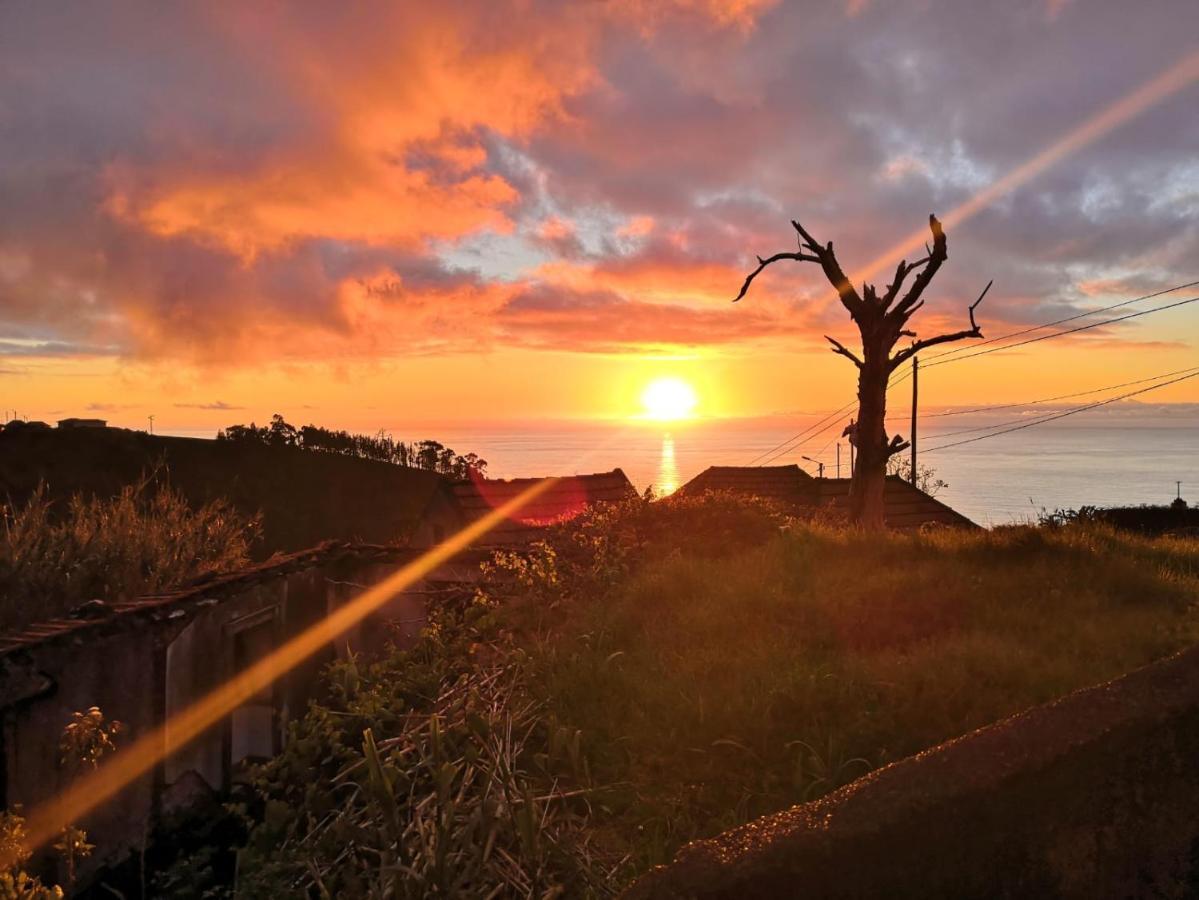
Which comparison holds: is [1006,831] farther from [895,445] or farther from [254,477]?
[254,477]

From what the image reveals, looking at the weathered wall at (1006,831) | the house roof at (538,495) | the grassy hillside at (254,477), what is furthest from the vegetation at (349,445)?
the weathered wall at (1006,831)

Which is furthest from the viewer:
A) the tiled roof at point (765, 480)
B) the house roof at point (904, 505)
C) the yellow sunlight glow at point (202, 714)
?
the tiled roof at point (765, 480)

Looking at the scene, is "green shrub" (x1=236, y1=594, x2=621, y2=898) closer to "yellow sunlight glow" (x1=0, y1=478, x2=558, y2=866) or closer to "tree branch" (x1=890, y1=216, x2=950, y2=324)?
"yellow sunlight glow" (x1=0, y1=478, x2=558, y2=866)

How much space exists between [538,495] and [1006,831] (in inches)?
963

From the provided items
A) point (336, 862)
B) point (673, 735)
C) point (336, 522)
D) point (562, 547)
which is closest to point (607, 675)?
point (673, 735)

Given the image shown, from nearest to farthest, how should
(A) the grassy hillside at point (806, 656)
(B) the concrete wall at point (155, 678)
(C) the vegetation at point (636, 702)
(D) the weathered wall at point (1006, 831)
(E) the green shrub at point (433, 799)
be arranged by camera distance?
1. (D) the weathered wall at point (1006, 831)
2. (E) the green shrub at point (433, 799)
3. (C) the vegetation at point (636, 702)
4. (A) the grassy hillside at point (806, 656)
5. (B) the concrete wall at point (155, 678)

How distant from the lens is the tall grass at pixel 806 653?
4.45 m

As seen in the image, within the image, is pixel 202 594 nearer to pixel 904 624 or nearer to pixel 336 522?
pixel 904 624

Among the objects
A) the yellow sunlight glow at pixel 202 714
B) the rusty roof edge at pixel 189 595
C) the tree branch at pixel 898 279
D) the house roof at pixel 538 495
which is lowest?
the yellow sunlight glow at pixel 202 714

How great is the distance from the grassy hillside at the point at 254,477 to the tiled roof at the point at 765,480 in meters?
15.3

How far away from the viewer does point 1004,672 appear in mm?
5543

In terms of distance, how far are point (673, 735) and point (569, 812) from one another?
0.91 metres

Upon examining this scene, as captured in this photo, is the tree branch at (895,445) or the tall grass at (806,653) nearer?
the tall grass at (806,653)

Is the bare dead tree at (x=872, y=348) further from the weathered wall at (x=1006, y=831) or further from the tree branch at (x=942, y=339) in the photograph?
the weathered wall at (x=1006, y=831)
